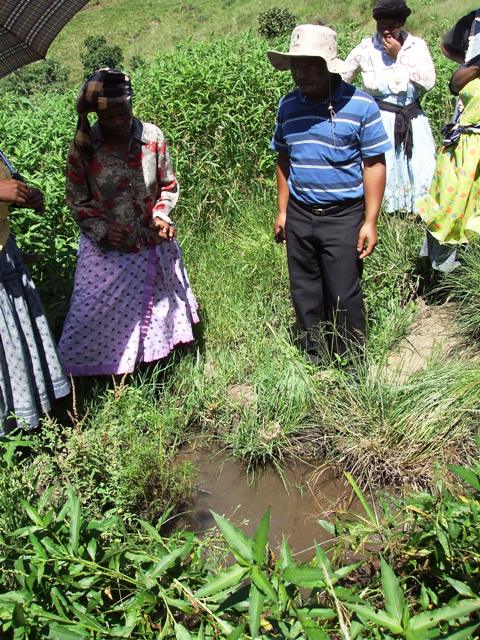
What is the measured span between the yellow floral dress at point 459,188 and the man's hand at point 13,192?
7.79 feet

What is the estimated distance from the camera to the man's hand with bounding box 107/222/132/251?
136 inches

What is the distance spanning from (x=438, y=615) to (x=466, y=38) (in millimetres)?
3518

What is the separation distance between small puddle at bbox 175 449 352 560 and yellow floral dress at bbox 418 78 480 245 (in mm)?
1685

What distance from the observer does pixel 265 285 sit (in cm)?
449

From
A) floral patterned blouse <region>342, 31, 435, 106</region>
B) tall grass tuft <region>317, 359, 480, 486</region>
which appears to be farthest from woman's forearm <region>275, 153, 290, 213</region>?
floral patterned blouse <region>342, 31, 435, 106</region>

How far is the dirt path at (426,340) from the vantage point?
152 inches

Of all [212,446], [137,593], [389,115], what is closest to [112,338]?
[212,446]

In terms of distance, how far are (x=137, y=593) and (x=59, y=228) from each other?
2780 mm

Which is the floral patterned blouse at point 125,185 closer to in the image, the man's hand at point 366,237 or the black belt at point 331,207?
the black belt at point 331,207

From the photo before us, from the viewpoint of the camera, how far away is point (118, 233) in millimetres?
3461

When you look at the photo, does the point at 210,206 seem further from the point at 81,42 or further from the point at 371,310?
the point at 81,42

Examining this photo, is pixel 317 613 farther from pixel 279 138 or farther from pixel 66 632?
pixel 279 138

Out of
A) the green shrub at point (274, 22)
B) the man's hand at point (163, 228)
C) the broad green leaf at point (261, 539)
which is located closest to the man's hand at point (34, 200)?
the man's hand at point (163, 228)

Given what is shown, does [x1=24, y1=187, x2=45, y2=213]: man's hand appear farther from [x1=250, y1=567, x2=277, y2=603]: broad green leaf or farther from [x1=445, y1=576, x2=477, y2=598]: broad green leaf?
[x1=445, y1=576, x2=477, y2=598]: broad green leaf
